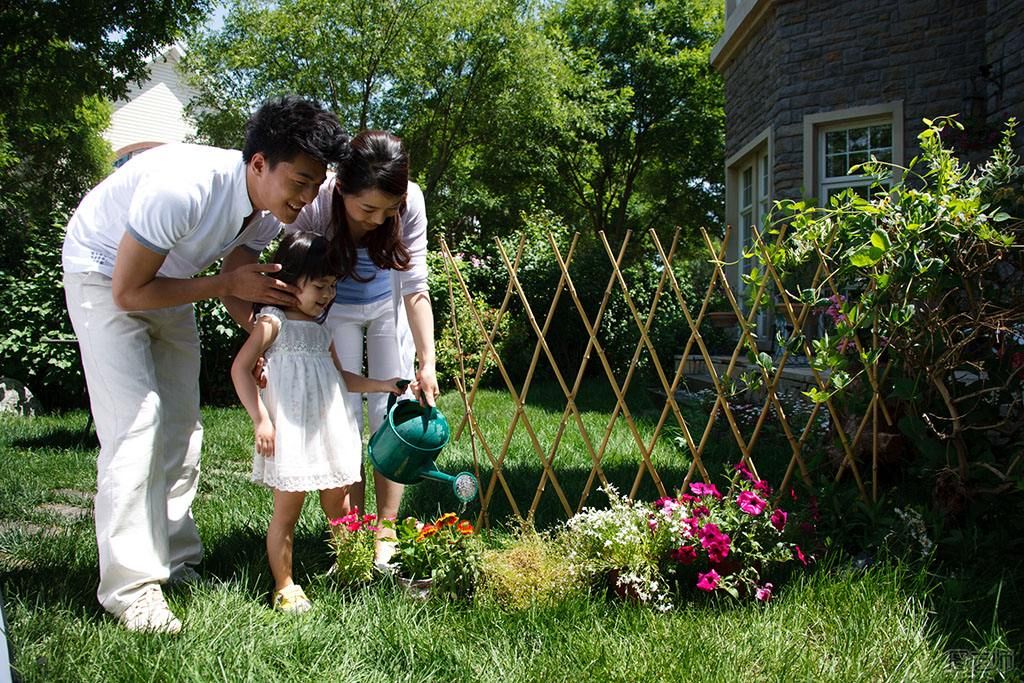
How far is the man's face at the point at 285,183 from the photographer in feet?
6.74

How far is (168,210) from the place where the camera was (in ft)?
6.68

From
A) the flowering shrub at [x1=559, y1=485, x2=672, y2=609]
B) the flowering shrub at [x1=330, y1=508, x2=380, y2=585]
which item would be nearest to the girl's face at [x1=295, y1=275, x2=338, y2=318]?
the flowering shrub at [x1=330, y1=508, x2=380, y2=585]

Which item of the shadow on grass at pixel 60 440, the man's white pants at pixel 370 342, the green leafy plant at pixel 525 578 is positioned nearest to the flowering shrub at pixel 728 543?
the green leafy plant at pixel 525 578

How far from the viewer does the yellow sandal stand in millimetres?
2283

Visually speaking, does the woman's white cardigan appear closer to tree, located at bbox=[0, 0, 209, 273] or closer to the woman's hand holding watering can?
the woman's hand holding watering can

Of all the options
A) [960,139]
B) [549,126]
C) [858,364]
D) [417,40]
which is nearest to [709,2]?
[549,126]

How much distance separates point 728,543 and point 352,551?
1112 millimetres

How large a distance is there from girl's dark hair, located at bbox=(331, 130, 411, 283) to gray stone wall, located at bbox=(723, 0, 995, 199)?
20.1 ft

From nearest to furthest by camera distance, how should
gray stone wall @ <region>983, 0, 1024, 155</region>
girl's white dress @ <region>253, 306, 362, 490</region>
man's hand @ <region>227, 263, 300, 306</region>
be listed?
man's hand @ <region>227, 263, 300, 306</region> → girl's white dress @ <region>253, 306, 362, 490</region> → gray stone wall @ <region>983, 0, 1024, 155</region>

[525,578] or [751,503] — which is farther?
[751,503]

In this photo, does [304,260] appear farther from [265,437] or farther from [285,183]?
[265,437]

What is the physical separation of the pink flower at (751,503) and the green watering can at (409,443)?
0.85 metres

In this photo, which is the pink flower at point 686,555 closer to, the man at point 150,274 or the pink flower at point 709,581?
the pink flower at point 709,581

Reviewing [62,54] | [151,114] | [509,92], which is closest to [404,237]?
[62,54]
